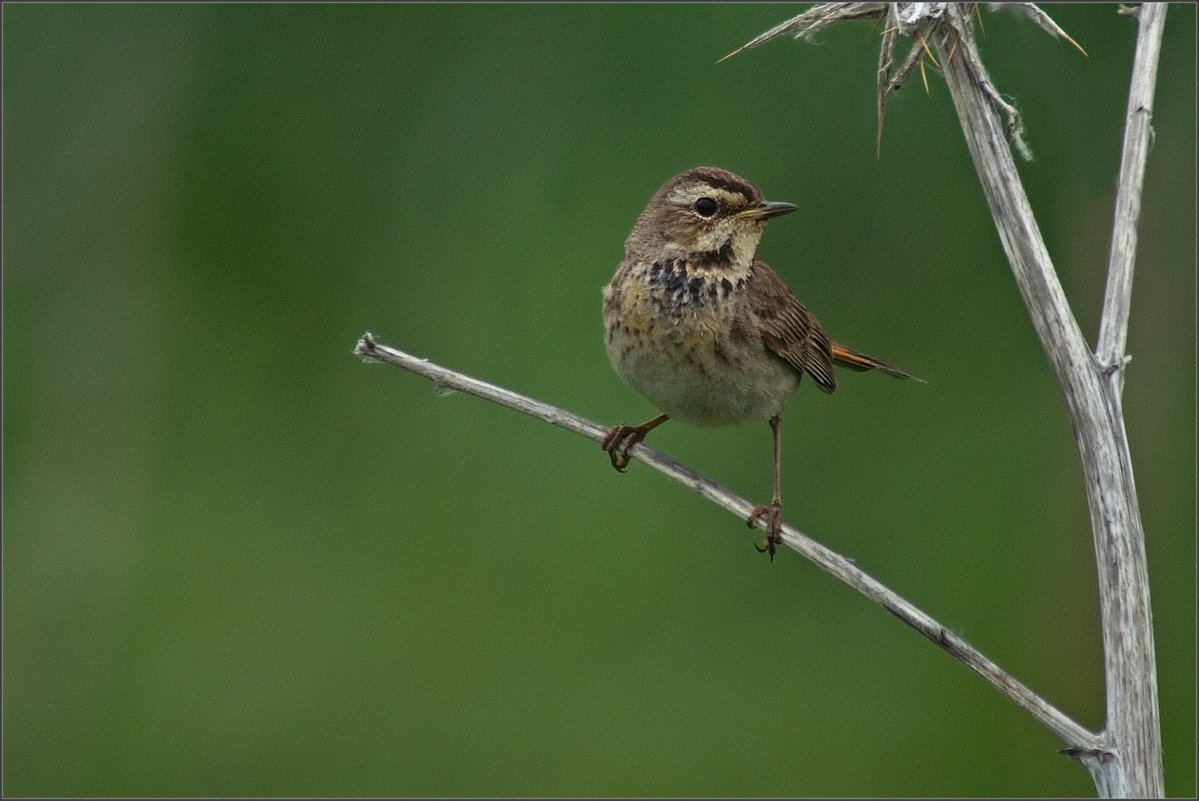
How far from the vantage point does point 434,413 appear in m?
5.41

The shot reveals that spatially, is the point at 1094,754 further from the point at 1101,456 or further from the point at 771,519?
the point at 771,519

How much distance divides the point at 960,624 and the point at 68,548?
3269 millimetres

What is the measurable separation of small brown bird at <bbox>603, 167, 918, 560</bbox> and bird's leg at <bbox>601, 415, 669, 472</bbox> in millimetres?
95

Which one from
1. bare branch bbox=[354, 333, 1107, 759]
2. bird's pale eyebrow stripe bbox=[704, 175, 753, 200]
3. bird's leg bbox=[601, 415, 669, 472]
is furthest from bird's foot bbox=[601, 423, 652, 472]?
bird's pale eyebrow stripe bbox=[704, 175, 753, 200]

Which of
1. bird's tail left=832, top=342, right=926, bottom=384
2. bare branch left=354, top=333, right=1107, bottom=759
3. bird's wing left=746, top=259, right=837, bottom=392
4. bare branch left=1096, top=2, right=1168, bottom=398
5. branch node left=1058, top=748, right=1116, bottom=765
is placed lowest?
branch node left=1058, top=748, right=1116, bottom=765

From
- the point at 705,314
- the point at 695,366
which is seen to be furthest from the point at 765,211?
the point at 695,366

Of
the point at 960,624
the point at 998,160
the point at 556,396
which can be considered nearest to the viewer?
the point at 998,160

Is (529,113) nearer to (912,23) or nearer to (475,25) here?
(475,25)

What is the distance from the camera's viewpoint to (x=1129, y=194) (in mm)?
2619

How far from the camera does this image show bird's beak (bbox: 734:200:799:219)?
401 cm

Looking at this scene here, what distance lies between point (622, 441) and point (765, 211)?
897 mm

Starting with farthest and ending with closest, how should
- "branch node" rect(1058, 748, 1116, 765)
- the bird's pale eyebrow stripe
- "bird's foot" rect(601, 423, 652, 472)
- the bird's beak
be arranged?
"bird's foot" rect(601, 423, 652, 472), the bird's pale eyebrow stripe, the bird's beak, "branch node" rect(1058, 748, 1116, 765)

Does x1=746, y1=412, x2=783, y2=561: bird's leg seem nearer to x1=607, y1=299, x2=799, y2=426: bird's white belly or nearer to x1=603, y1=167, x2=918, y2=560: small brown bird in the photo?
x1=603, y1=167, x2=918, y2=560: small brown bird

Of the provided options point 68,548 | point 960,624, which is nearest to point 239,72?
point 68,548
